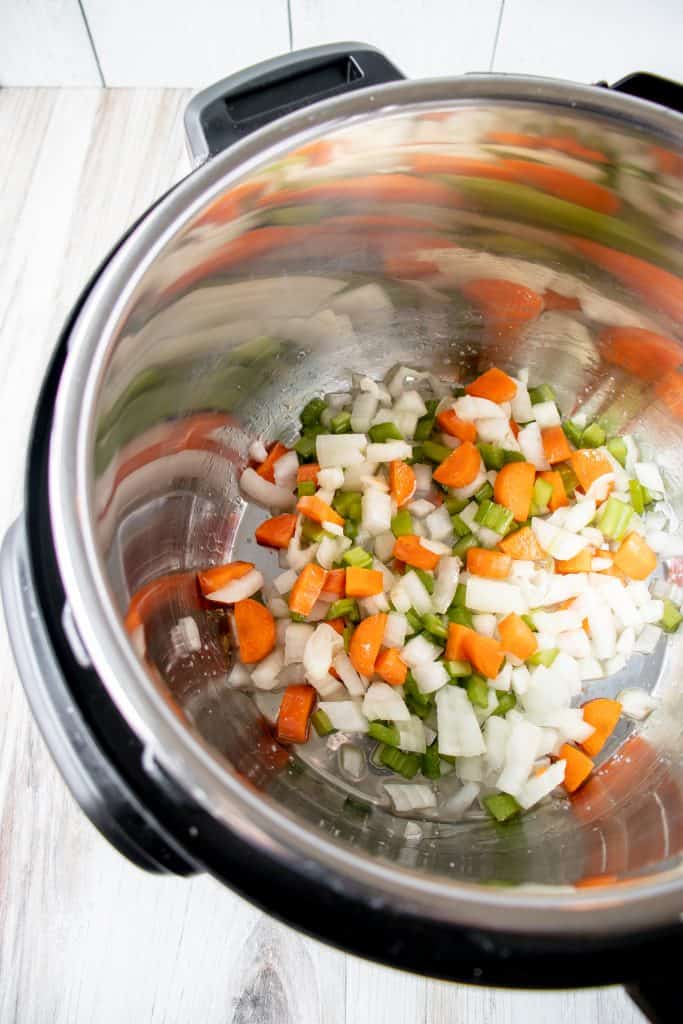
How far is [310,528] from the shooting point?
1146mm

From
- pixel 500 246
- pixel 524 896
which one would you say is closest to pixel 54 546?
pixel 524 896

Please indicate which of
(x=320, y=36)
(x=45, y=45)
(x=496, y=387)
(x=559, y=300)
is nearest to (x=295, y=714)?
(x=496, y=387)

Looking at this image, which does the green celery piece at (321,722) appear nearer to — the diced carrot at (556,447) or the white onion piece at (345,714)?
the white onion piece at (345,714)

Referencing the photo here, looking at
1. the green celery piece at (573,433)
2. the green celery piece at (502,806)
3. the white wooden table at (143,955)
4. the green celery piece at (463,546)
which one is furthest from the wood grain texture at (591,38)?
the white wooden table at (143,955)

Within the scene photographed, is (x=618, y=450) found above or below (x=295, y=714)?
above

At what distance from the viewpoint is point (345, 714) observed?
1040 mm

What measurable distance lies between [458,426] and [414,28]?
35.2 inches

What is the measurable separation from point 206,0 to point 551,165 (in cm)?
95

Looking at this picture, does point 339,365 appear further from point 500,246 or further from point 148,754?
point 148,754

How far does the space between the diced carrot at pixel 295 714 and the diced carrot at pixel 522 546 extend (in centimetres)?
34

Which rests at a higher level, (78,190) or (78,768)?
(78,190)

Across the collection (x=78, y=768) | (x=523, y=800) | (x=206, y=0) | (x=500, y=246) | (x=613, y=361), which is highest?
(x=206, y=0)

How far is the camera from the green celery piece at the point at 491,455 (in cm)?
118

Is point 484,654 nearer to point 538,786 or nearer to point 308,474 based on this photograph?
Answer: point 538,786
